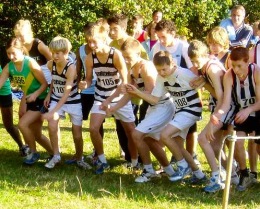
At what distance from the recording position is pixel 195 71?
6395 millimetres

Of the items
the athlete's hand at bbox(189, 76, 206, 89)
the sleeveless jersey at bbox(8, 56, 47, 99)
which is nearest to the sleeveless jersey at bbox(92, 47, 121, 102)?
the sleeveless jersey at bbox(8, 56, 47, 99)

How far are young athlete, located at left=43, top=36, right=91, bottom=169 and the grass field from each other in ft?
1.21

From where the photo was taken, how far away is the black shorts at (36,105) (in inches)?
281

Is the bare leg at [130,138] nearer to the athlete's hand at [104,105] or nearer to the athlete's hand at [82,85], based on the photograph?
the athlete's hand at [104,105]

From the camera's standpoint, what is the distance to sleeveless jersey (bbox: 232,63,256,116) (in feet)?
19.2

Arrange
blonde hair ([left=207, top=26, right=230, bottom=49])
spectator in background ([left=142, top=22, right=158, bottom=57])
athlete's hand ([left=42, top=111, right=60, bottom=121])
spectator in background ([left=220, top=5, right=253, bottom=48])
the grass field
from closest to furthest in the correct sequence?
the grass field → blonde hair ([left=207, top=26, right=230, bottom=49]) → athlete's hand ([left=42, top=111, right=60, bottom=121]) → spectator in background ([left=220, top=5, right=253, bottom=48]) → spectator in background ([left=142, top=22, right=158, bottom=57])

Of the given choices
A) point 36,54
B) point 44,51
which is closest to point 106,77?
point 44,51

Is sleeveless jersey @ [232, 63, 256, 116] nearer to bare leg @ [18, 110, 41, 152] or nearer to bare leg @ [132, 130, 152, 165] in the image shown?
bare leg @ [132, 130, 152, 165]

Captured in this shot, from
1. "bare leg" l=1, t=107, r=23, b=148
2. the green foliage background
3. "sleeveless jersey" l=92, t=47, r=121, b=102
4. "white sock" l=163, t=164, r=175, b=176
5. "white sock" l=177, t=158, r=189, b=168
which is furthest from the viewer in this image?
the green foliage background

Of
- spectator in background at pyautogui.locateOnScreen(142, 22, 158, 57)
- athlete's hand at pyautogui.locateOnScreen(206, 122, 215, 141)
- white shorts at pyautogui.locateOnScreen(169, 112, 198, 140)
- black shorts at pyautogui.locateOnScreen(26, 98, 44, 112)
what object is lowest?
athlete's hand at pyautogui.locateOnScreen(206, 122, 215, 141)

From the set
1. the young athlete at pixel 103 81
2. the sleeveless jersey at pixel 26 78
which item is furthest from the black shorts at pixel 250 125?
the sleeveless jersey at pixel 26 78

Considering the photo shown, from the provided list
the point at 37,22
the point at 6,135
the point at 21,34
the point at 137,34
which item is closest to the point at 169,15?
the point at 37,22

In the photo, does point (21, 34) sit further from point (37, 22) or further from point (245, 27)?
point (37, 22)

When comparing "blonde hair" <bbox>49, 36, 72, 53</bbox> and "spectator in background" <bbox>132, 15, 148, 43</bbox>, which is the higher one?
"spectator in background" <bbox>132, 15, 148, 43</bbox>
